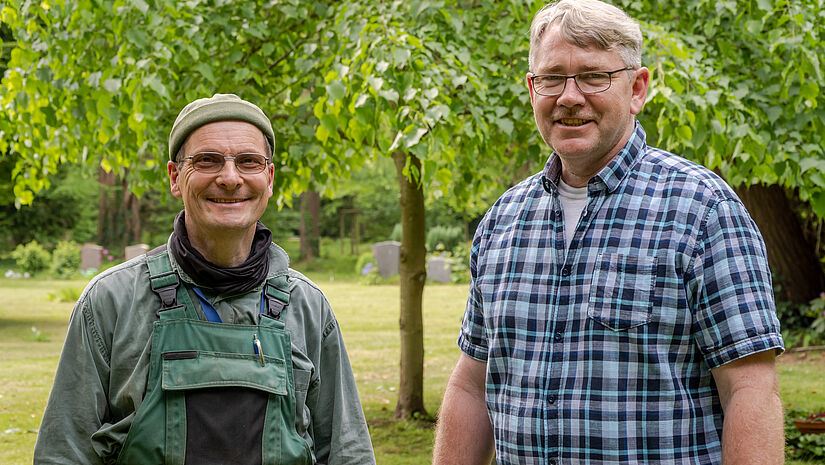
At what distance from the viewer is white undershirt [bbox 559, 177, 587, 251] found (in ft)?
6.63

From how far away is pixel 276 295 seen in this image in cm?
210

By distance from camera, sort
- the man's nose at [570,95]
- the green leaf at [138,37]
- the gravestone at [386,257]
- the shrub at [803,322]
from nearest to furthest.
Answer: the man's nose at [570,95]
the green leaf at [138,37]
the shrub at [803,322]
the gravestone at [386,257]

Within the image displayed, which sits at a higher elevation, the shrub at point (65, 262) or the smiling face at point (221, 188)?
the smiling face at point (221, 188)

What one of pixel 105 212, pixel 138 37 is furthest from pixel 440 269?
pixel 138 37

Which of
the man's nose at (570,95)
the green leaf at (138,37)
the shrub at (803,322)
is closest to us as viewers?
the man's nose at (570,95)

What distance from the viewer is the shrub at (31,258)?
76.7ft

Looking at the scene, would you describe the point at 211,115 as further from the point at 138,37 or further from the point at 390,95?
the point at 138,37

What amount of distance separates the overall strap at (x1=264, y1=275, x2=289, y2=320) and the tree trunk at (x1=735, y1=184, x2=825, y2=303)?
9.36 metres

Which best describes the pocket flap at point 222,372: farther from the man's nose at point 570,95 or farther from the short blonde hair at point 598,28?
the short blonde hair at point 598,28

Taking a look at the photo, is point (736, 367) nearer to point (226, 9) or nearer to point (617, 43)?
point (617, 43)

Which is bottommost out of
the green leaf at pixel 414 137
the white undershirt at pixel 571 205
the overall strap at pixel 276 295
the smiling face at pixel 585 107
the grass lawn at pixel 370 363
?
the grass lawn at pixel 370 363

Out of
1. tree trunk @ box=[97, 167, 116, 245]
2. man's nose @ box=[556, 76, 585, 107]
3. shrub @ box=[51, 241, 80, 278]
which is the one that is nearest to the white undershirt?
man's nose @ box=[556, 76, 585, 107]

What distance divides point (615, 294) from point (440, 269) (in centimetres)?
2035

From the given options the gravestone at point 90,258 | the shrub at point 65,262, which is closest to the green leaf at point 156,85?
the shrub at point 65,262
